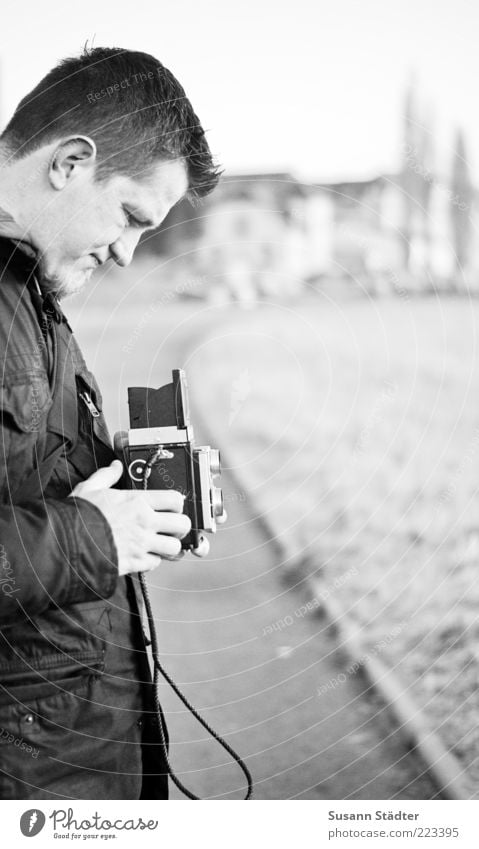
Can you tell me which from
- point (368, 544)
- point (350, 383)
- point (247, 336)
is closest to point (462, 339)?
point (350, 383)

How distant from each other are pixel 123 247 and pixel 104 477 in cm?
44

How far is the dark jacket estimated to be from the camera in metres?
1.42

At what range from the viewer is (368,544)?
5.32 m

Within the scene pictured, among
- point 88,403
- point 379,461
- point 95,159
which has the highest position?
point 95,159

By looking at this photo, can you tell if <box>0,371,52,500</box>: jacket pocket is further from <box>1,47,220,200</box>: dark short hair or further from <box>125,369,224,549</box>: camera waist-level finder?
<box>1,47,220,200</box>: dark short hair

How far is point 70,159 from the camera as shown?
5.17 feet

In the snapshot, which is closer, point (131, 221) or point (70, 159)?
point (70, 159)

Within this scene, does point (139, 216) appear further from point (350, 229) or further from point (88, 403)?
point (350, 229)

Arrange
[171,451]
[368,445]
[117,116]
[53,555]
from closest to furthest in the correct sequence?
[53,555], [117,116], [171,451], [368,445]

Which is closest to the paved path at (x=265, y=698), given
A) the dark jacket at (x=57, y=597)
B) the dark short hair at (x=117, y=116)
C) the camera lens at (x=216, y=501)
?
the dark jacket at (x=57, y=597)

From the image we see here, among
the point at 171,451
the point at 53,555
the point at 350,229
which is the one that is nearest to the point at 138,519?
the point at 53,555

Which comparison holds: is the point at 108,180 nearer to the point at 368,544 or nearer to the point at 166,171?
the point at 166,171

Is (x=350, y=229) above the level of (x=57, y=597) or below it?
above

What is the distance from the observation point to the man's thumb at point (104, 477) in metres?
1.56
